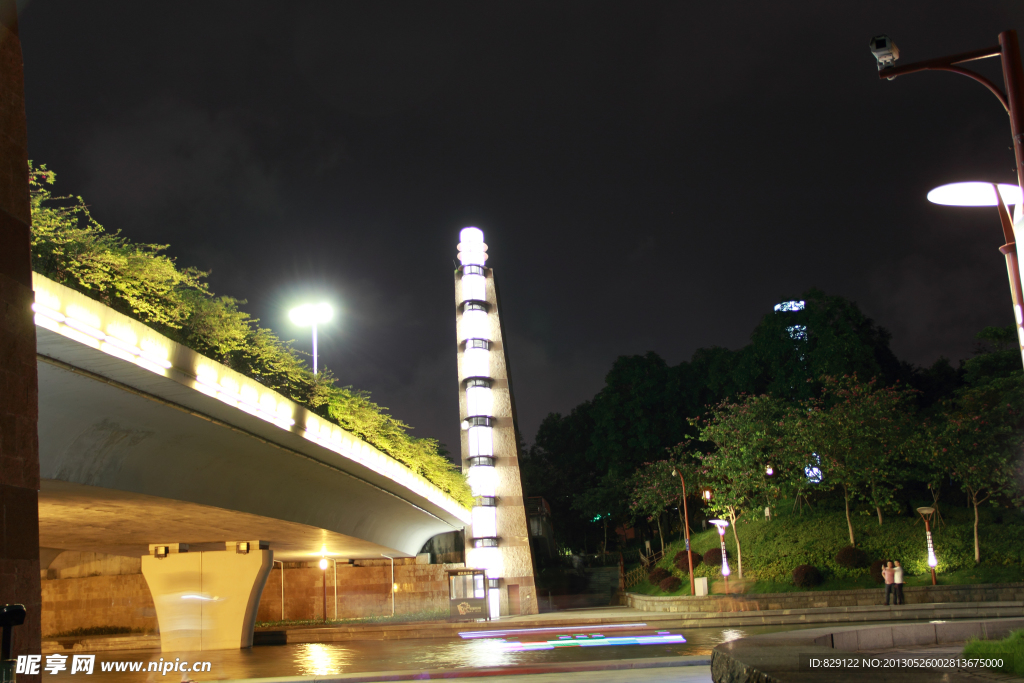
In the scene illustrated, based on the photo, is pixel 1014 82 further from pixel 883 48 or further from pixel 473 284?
pixel 473 284

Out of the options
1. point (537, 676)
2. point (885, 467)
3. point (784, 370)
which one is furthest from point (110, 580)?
point (784, 370)

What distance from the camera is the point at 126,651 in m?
25.8

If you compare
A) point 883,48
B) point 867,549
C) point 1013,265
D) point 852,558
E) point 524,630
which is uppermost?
point 883,48

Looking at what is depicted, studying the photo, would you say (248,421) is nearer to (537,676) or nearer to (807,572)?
(537,676)

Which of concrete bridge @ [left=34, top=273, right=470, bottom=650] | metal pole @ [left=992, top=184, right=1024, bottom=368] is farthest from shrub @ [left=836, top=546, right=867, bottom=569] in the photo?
metal pole @ [left=992, top=184, right=1024, bottom=368]

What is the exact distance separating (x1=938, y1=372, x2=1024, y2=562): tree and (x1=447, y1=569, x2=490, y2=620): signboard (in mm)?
18080

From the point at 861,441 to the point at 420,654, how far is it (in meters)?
19.6

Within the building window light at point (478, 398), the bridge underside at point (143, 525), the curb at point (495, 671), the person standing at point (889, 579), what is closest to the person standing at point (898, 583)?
the person standing at point (889, 579)

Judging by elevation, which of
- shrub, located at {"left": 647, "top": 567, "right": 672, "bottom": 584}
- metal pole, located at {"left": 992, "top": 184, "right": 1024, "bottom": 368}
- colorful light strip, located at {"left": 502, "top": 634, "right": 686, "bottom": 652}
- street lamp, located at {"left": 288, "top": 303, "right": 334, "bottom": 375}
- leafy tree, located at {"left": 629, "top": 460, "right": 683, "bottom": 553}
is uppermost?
street lamp, located at {"left": 288, "top": 303, "right": 334, "bottom": 375}

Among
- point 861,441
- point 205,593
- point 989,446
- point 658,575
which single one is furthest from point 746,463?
point 205,593

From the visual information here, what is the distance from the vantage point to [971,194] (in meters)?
9.31

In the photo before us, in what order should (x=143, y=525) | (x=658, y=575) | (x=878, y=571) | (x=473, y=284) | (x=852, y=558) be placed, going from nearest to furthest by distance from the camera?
(x=143, y=525) < (x=878, y=571) < (x=852, y=558) < (x=658, y=575) < (x=473, y=284)

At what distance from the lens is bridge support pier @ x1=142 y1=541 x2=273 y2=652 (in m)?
24.3

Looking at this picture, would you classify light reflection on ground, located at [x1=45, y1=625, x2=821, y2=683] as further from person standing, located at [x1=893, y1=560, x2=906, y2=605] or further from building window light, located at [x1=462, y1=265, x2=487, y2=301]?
building window light, located at [x1=462, y1=265, x2=487, y2=301]
